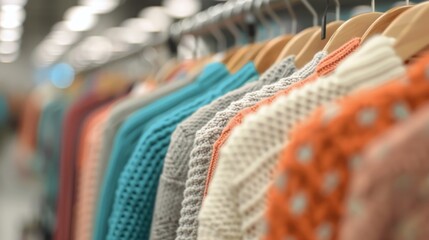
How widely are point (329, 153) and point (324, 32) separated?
0.58 m

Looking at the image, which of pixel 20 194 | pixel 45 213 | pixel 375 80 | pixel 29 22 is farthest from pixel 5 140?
pixel 375 80

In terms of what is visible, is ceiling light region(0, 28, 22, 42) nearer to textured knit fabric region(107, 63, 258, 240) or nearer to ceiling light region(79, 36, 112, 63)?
ceiling light region(79, 36, 112, 63)

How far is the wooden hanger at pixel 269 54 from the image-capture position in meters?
1.33

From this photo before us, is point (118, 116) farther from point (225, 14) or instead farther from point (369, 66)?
point (369, 66)

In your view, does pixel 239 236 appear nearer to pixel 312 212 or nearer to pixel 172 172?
pixel 312 212

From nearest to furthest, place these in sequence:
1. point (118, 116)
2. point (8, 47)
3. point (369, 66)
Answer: point (369, 66)
point (118, 116)
point (8, 47)

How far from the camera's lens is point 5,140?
9461 mm

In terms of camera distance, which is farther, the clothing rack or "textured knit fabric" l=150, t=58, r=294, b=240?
the clothing rack

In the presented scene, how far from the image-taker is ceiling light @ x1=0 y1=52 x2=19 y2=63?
1285 centimetres

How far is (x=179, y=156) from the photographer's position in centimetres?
115

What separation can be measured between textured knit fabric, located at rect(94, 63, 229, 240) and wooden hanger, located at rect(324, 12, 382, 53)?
1.27 ft

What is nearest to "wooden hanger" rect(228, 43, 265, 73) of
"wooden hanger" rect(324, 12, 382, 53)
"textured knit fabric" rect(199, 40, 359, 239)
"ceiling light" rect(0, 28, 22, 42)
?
"wooden hanger" rect(324, 12, 382, 53)

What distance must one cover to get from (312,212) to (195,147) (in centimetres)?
40

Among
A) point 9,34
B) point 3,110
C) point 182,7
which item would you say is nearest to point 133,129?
point 182,7
